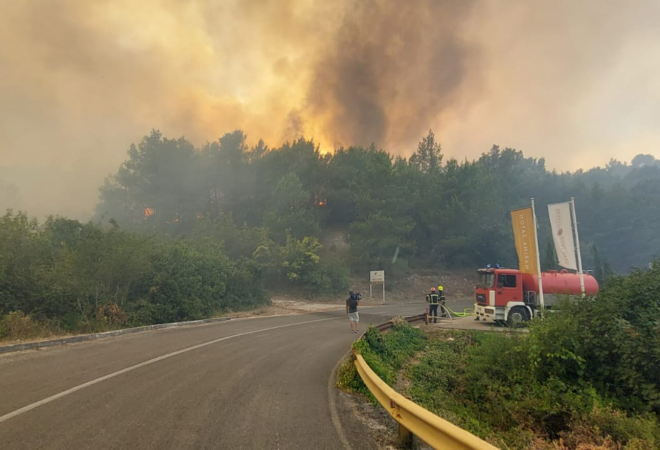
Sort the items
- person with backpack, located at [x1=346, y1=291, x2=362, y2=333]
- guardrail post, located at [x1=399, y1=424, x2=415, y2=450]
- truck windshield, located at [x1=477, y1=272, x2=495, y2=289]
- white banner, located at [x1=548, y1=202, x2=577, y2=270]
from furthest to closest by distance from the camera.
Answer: truck windshield, located at [x1=477, y1=272, x2=495, y2=289], white banner, located at [x1=548, y1=202, x2=577, y2=270], person with backpack, located at [x1=346, y1=291, x2=362, y2=333], guardrail post, located at [x1=399, y1=424, x2=415, y2=450]

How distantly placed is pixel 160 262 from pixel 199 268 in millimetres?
3112

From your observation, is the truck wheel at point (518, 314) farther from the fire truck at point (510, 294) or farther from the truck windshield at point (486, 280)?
the truck windshield at point (486, 280)

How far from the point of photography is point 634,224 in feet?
192

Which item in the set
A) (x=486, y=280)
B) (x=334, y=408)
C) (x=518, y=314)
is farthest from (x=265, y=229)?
(x=334, y=408)

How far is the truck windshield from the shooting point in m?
18.9

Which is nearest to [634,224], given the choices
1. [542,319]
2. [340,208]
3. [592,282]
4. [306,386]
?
[340,208]

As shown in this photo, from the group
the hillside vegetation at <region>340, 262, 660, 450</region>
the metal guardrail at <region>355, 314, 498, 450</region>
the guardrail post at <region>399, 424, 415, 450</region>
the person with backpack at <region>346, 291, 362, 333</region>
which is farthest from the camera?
the person with backpack at <region>346, 291, 362, 333</region>

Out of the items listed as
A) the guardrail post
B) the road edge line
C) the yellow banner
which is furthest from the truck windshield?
the guardrail post

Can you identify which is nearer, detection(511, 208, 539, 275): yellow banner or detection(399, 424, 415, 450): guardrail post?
detection(399, 424, 415, 450): guardrail post

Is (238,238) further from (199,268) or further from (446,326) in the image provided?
(446,326)

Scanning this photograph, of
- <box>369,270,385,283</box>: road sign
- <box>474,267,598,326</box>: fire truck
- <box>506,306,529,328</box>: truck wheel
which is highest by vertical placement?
<box>369,270,385,283</box>: road sign

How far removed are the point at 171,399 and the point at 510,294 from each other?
55.0 ft

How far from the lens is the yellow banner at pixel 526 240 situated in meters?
17.5

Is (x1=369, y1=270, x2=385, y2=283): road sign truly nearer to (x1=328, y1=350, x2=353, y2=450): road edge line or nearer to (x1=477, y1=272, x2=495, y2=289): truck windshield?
(x1=477, y1=272, x2=495, y2=289): truck windshield
